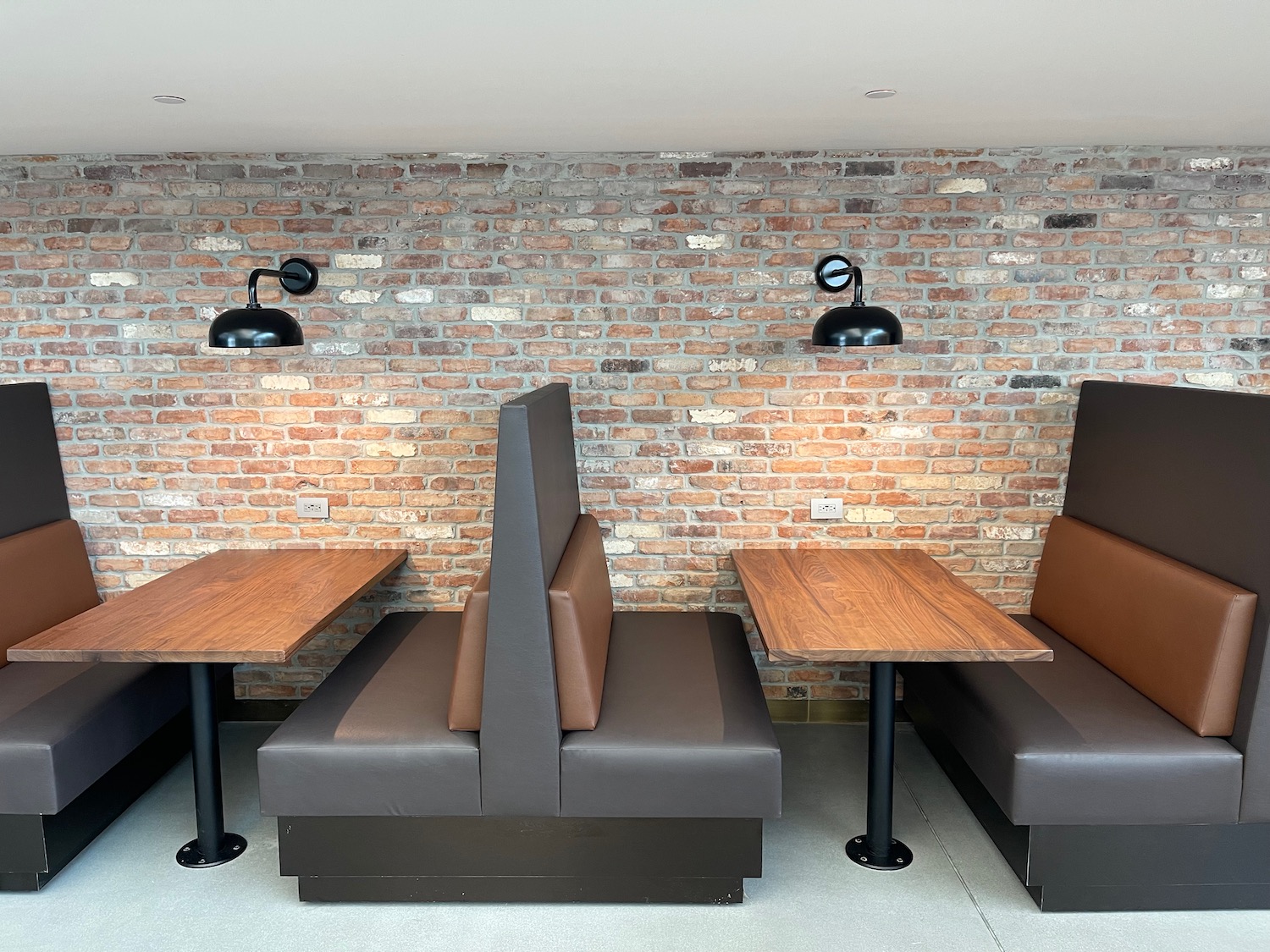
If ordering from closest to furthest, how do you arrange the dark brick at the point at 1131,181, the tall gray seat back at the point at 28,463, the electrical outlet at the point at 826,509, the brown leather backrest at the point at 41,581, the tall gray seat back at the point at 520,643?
the tall gray seat back at the point at 520,643, the brown leather backrest at the point at 41,581, the tall gray seat back at the point at 28,463, the dark brick at the point at 1131,181, the electrical outlet at the point at 826,509

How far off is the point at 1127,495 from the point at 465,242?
2.49 meters

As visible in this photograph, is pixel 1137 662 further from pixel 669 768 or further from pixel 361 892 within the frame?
pixel 361 892

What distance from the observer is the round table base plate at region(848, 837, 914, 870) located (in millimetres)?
2633

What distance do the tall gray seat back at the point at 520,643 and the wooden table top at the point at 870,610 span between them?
0.63 m

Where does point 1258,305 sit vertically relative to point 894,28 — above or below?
below

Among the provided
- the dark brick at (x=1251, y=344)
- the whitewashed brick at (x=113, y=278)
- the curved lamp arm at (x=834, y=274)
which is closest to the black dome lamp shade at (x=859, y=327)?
the curved lamp arm at (x=834, y=274)

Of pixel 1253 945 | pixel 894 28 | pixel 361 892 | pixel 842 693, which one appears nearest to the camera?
pixel 894 28

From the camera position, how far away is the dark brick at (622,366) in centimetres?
339

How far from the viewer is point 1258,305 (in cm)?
329

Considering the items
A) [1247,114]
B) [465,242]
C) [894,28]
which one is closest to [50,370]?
[465,242]

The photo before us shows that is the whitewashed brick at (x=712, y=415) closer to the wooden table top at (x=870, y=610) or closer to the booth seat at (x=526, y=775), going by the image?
the wooden table top at (x=870, y=610)

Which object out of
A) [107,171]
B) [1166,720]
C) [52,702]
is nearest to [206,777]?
[52,702]

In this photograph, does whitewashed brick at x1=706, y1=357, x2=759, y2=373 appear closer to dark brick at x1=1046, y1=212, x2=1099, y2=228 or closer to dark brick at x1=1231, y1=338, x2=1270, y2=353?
dark brick at x1=1046, y1=212, x2=1099, y2=228

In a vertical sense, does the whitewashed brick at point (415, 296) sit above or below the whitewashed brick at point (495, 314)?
above
